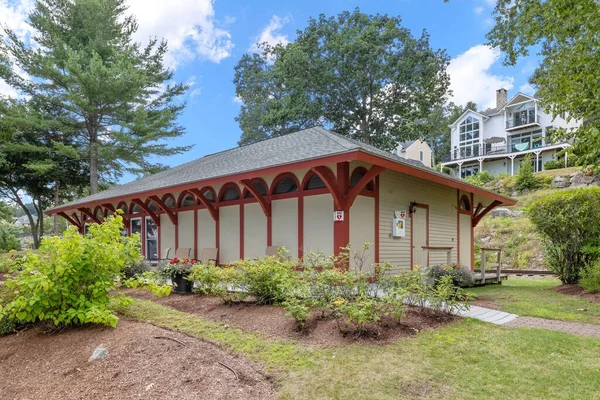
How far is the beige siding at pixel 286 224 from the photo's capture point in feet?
27.8

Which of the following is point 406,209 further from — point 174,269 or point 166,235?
point 166,235

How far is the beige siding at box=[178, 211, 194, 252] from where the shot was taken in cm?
1143

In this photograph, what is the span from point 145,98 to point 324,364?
23199 millimetres

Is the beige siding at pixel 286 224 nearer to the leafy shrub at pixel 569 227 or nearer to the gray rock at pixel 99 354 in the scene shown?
the gray rock at pixel 99 354

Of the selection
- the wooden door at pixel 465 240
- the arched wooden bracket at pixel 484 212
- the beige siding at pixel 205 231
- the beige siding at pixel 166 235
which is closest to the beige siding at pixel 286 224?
the beige siding at pixel 205 231

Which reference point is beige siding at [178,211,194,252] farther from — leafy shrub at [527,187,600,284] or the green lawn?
leafy shrub at [527,187,600,284]

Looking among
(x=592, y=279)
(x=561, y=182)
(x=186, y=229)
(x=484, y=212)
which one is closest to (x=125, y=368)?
(x=592, y=279)

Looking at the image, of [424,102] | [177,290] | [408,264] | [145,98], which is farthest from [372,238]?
[145,98]

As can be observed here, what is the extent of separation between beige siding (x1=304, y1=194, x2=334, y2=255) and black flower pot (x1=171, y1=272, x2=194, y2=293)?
8.12 ft

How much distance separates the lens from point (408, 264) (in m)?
9.33

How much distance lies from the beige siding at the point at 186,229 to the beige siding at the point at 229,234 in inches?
59.0

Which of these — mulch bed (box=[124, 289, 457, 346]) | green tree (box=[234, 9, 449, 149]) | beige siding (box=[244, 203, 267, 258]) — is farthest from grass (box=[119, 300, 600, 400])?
green tree (box=[234, 9, 449, 149])

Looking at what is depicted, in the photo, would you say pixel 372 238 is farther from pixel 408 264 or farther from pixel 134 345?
pixel 134 345

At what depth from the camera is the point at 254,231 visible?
9453 millimetres
